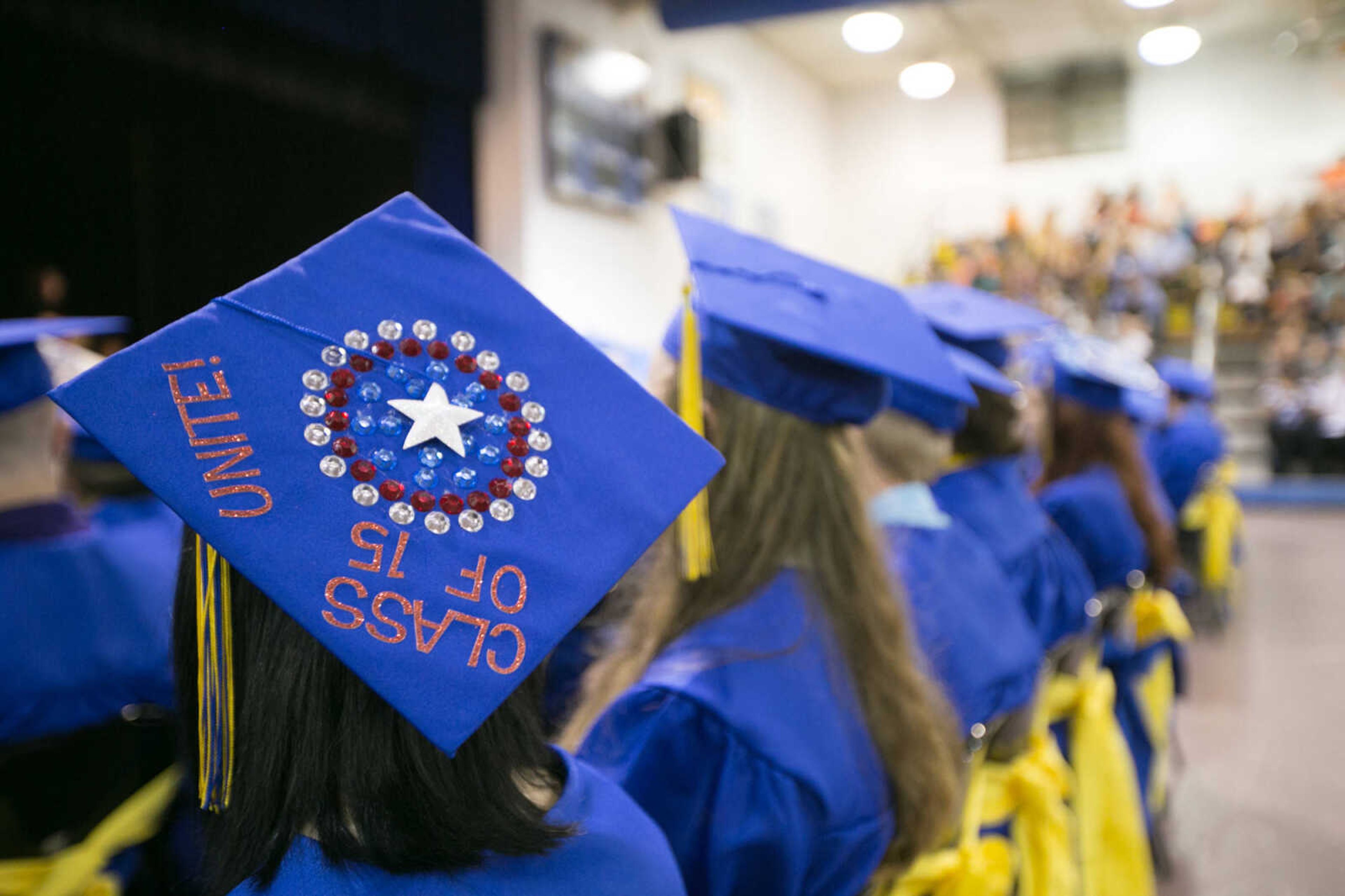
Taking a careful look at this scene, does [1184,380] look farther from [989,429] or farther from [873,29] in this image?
[873,29]

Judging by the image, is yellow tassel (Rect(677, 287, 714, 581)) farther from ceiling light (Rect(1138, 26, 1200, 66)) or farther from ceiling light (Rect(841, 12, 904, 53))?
ceiling light (Rect(1138, 26, 1200, 66))

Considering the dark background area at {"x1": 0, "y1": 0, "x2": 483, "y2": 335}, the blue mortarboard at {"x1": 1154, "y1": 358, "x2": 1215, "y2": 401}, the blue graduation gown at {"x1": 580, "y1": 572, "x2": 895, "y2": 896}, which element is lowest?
the blue graduation gown at {"x1": 580, "y1": 572, "x2": 895, "y2": 896}

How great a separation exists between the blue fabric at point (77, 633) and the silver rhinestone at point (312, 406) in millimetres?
1137

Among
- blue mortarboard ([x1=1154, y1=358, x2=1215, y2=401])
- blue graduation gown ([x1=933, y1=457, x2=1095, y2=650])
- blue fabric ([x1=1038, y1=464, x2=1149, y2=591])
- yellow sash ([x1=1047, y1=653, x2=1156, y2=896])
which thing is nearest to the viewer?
blue graduation gown ([x1=933, y1=457, x2=1095, y2=650])

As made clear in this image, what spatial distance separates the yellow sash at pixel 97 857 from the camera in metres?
1.61

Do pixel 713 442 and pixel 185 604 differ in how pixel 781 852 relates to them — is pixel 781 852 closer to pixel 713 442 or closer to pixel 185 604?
pixel 713 442

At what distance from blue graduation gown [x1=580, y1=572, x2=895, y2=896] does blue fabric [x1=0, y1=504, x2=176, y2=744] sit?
37.1 inches

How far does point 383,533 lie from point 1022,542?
167cm

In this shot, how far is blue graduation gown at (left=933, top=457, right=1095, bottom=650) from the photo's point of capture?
205 centimetres

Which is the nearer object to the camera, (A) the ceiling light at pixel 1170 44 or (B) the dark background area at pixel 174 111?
(B) the dark background area at pixel 174 111

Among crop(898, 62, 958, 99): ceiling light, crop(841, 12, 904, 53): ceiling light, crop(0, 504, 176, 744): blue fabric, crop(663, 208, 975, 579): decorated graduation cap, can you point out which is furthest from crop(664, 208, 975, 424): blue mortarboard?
crop(898, 62, 958, 99): ceiling light

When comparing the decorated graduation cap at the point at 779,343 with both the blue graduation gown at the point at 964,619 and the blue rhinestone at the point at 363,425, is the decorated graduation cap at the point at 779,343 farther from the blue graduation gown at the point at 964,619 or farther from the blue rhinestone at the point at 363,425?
the blue rhinestone at the point at 363,425

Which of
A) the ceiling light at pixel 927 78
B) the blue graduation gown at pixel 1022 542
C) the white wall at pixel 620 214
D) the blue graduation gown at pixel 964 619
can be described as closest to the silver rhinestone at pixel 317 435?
the blue graduation gown at pixel 964 619

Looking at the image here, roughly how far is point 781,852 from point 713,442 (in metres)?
0.48
